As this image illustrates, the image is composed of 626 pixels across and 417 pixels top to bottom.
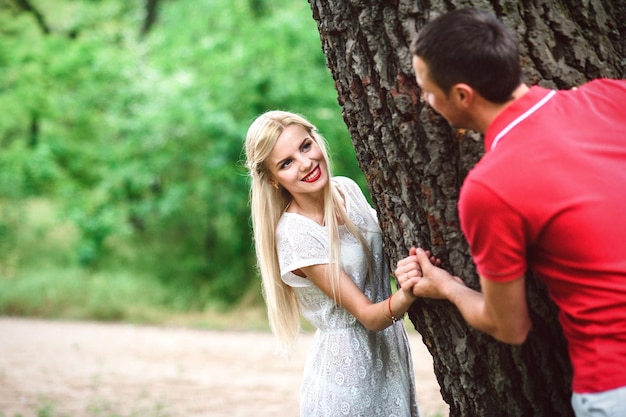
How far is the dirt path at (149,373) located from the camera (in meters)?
7.28

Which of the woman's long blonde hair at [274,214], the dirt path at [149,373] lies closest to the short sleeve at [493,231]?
the woman's long blonde hair at [274,214]

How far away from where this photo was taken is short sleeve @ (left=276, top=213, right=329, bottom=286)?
2881 mm

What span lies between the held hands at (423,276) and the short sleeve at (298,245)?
457 mm

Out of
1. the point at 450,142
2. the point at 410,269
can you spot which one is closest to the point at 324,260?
the point at 410,269

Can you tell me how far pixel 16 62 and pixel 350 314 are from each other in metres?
14.8

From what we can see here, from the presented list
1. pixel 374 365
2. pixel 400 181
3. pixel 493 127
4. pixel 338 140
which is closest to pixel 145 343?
pixel 338 140

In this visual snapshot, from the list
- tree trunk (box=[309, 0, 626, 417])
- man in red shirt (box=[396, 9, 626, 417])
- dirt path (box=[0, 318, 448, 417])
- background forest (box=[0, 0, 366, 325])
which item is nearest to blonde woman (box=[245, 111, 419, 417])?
tree trunk (box=[309, 0, 626, 417])

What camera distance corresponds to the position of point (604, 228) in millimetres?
1778

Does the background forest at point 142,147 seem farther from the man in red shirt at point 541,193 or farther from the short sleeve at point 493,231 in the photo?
the short sleeve at point 493,231

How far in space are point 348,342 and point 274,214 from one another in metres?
0.62

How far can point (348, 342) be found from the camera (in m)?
2.99

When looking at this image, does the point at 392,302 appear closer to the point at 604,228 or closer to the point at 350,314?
the point at 350,314

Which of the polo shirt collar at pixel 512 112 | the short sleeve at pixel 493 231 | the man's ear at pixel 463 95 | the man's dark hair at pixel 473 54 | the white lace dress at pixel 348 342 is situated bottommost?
the white lace dress at pixel 348 342

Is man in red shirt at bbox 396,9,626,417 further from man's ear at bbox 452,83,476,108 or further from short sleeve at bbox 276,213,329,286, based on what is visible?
short sleeve at bbox 276,213,329,286
